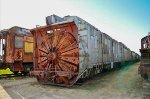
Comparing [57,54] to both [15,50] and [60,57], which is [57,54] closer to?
[60,57]

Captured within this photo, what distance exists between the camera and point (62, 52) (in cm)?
948

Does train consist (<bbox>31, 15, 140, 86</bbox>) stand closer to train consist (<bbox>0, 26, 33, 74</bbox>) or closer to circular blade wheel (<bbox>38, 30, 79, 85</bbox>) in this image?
circular blade wheel (<bbox>38, 30, 79, 85</bbox>)

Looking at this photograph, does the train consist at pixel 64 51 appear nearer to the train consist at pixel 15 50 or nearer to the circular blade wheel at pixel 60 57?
the circular blade wheel at pixel 60 57

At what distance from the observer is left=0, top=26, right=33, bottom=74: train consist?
13.6m

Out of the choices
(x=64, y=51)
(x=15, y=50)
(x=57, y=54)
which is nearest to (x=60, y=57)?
(x=57, y=54)

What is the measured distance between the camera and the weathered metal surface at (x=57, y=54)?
29.6 ft

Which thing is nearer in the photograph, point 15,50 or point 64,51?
point 64,51

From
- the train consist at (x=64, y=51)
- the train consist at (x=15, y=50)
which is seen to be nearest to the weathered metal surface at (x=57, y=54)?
the train consist at (x=64, y=51)

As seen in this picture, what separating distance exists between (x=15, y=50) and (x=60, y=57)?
218 inches

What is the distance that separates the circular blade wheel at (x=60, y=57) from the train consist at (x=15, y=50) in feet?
13.5

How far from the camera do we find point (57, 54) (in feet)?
31.7

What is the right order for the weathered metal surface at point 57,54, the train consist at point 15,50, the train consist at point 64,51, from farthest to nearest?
1. the train consist at point 15,50
2. the weathered metal surface at point 57,54
3. the train consist at point 64,51

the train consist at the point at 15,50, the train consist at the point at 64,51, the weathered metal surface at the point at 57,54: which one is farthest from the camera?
the train consist at the point at 15,50

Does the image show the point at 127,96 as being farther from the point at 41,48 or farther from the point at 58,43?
the point at 41,48
